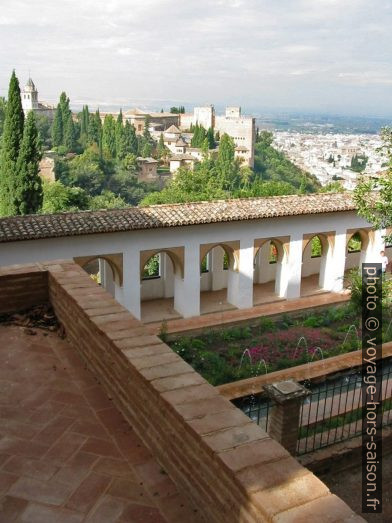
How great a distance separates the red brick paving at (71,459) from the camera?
248 cm

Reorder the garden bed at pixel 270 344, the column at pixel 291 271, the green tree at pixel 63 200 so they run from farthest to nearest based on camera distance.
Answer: the green tree at pixel 63 200 → the column at pixel 291 271 → the garden bed at pixel 270 344

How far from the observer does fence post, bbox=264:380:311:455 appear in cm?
569

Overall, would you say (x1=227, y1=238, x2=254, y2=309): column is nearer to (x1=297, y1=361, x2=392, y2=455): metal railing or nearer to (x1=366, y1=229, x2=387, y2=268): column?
(x1=366, y1=229, x2=387, y2=268): column

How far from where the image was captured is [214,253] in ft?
55.6

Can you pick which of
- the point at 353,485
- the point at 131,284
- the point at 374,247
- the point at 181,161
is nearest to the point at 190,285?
the point at 131,284

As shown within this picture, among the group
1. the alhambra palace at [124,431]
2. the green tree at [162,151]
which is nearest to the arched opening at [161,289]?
the alhambra palace at [124,431]

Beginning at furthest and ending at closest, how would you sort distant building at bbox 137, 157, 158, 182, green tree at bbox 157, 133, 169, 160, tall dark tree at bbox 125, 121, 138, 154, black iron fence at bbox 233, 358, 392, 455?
1. green tree at bbox 157, 133, 169, 160
2. tall dark tree at bbox 125, 121, 138, 154
3. distant building at bbox 137, 157, 158, 182
4. black iron fence at bbox 233, 358, 392, 455

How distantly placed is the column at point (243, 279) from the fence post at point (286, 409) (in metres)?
9.68

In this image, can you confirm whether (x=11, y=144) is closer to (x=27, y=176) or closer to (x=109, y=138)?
(x=27, y=176)

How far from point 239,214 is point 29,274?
10077 mm

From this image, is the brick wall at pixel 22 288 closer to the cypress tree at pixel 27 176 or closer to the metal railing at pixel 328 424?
the metal railing at pixel 328 424

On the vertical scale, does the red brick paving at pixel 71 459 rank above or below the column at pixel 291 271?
above

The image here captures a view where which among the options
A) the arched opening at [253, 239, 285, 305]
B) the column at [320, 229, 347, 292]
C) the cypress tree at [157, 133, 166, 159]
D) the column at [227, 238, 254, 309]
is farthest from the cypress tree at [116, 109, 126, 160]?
the column at [227, 238, 254, 309]

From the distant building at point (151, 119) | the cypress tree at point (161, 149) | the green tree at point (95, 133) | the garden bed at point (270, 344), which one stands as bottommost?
the garden bed at point (270, 344)
